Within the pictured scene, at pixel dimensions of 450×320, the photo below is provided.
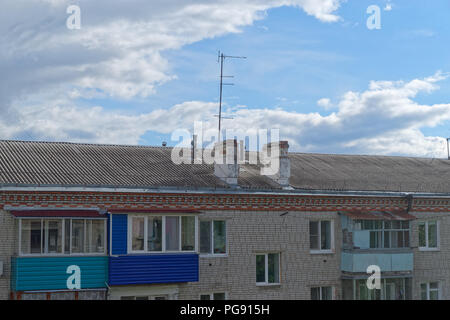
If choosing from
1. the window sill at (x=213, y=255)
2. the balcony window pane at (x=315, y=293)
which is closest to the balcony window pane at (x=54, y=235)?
the window sill at (x=213, y=255)

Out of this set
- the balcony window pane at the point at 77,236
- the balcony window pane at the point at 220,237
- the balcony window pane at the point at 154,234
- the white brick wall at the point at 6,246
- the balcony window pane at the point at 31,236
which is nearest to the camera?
the white brick wall at the point at 6,246

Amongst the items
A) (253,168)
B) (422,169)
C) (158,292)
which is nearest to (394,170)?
(422,169)

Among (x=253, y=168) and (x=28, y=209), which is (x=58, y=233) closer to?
(x=28, y=209)

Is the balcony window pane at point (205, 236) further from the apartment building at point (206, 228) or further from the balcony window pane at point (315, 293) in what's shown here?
the balcony window pane at point (315, 293)

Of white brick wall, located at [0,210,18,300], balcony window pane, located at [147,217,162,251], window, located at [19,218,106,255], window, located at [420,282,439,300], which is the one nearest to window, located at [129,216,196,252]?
balcony window pane, located at [147,217,162,251]

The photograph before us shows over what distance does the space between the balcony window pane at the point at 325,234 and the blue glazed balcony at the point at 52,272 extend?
856 cm

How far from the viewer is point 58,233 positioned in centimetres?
1972

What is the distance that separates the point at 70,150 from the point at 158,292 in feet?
22.2

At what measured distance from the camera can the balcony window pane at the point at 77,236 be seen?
19984 mm

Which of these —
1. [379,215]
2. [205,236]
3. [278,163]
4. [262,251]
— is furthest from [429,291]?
[205,236]

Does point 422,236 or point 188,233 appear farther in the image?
point 422,236

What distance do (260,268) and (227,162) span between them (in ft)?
13.3

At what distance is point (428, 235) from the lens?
2608 centimetres

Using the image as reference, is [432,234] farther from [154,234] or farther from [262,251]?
[154,234]
